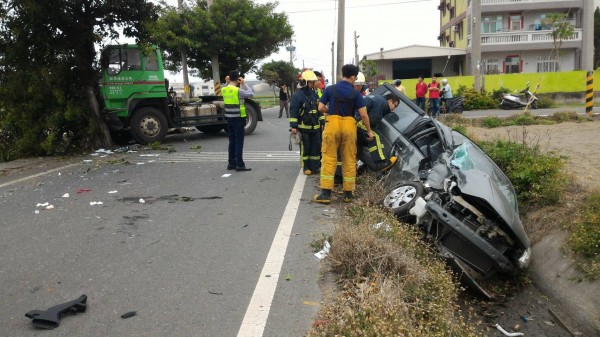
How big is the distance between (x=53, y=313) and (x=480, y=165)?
4575 mm

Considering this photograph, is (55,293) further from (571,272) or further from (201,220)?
(571,272)

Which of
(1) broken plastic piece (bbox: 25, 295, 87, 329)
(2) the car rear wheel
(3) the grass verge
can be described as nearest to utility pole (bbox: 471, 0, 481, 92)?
(2) the car rear wheel

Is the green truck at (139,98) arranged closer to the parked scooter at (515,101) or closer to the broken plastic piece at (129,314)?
the broken plastic piece at (129,314)

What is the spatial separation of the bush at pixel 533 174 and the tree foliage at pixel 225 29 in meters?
18.3

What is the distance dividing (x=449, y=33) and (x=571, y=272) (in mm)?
47109

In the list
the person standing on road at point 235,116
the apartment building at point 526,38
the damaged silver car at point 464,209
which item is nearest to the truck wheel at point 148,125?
the person standing on road at point 235,116

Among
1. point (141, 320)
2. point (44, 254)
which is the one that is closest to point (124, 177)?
point (44, 254)

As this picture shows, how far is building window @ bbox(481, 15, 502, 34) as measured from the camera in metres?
39.9

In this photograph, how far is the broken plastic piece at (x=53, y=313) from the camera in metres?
3.57

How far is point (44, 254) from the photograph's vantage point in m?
5.06

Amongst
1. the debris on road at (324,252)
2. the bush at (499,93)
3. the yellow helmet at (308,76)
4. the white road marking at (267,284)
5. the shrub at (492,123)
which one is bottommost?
the white road marking at (267,284)

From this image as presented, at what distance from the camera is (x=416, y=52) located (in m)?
39.1

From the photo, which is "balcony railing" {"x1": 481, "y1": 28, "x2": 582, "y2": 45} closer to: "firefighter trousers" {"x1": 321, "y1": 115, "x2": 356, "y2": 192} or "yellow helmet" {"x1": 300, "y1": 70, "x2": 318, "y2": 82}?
"yellow helmet" {"x1": 300, "y1": 70, "x2": 318, "y2": 82}

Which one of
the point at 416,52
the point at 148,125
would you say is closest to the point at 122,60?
the point at 148,125
